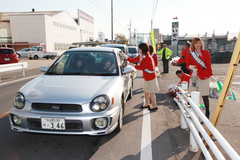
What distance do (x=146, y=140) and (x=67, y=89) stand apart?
1621 millimetres

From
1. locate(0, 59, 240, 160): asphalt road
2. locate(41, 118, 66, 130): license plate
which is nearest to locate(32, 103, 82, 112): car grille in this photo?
locate(41, 118, 66, 130): license plate

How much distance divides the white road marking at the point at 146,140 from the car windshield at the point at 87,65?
1.27 meters

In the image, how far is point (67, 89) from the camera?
10.9ft

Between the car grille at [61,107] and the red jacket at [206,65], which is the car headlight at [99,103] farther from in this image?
the red jacket at [206,65]

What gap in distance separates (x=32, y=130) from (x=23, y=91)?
729 millimetres

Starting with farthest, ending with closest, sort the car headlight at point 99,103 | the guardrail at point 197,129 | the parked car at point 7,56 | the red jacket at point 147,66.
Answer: the parked car at point 7,56, the red jacket at point 147,66, the car headlight at point 99,103, the guardrail at point 197,129

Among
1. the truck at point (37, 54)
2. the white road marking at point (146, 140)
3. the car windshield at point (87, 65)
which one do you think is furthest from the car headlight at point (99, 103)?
the truck at point (37, 54)

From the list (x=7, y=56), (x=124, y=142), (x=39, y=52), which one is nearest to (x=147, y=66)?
(x=124, y=142)

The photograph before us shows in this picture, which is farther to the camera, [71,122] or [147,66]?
[147,66]

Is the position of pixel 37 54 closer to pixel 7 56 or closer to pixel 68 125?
pixel 7 56

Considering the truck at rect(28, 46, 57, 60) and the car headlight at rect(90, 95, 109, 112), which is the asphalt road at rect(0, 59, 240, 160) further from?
the truck at rect(28, 46, 57, 60)

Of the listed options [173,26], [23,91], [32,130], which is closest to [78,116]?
[32,130]

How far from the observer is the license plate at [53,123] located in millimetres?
2972

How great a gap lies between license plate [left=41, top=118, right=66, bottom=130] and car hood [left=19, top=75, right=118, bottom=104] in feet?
0.88
